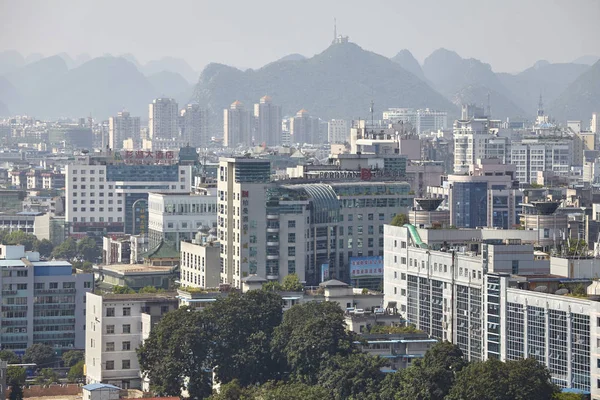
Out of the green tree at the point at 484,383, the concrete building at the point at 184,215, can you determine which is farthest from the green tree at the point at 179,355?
the concrete building at the point at 184,215

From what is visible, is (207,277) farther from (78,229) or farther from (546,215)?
(78,229)

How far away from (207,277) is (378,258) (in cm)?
818

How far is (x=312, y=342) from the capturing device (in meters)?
57.5

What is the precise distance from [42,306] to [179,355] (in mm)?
16707

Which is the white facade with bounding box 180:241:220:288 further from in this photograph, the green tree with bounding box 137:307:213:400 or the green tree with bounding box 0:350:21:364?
the green tree with bounding box 137:307:213:400

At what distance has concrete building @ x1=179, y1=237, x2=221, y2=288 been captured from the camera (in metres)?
78.2

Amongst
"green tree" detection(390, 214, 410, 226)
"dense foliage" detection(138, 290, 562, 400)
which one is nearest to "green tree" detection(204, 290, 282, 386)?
"dense foliage" detection(138, 290, 562, 400)

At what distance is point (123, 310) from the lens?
213 ft

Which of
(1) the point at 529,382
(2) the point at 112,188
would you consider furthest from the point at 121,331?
(2) the point at 112,188

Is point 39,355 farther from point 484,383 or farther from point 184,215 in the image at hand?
point 484,383

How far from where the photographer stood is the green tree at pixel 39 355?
71500 mm

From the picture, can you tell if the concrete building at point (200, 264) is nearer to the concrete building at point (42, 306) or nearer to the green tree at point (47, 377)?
the concrete building at point (42, 306)

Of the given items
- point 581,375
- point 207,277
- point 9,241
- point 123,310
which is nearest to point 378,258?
point 207,277

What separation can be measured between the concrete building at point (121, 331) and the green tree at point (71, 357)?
17.6 ft
